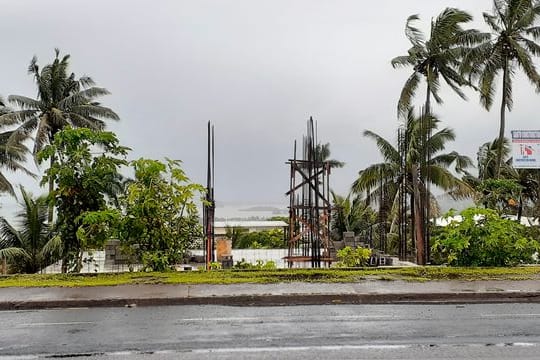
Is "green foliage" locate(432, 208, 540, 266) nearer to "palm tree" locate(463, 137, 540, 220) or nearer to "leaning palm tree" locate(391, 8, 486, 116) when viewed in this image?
"leaning palm tree" locate(391, 8, 486, 116)

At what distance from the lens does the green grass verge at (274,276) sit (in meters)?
13.3

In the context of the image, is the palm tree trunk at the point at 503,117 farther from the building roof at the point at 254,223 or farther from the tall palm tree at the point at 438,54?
the building roof at the point at 254,223

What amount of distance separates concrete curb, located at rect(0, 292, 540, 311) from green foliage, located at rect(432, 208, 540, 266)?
3.56m

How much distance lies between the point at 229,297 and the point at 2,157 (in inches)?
1119

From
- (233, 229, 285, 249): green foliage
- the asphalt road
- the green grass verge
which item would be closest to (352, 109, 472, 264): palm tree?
(233, 229, 285, 249): green foliage

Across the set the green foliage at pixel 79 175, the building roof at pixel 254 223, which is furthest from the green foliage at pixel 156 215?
the building roof at pixel 254 223

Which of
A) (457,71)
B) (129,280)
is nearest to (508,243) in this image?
(129,280)

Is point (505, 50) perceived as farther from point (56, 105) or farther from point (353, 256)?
point (56, 105)

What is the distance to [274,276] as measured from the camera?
13945 millimetres

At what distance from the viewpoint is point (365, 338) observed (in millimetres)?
8227

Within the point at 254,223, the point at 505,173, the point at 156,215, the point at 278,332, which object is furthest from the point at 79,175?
the point at 254,223

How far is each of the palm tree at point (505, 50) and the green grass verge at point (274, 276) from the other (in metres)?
17.3

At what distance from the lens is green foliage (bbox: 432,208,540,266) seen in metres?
15.4

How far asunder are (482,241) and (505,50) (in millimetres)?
17675
